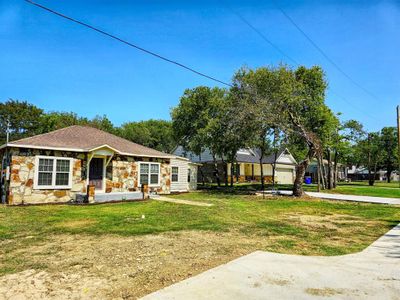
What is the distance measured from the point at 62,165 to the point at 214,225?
9.58 m

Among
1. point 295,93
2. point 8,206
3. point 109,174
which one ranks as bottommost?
point 8,206

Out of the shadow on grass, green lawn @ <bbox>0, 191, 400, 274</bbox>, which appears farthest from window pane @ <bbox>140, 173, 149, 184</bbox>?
green lawn @ <bbox>0, 191, 400, 274</bbox>

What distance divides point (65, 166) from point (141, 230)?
8833 millimetres

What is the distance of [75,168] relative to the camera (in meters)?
15.8

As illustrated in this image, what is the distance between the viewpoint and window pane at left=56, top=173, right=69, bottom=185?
15.2 metres

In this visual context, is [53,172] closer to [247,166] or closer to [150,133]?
[247,166]

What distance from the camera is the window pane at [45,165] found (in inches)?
574

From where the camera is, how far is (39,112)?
41.7 metres

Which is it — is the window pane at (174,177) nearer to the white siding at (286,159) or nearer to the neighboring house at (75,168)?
the neighboring house at (75,168)

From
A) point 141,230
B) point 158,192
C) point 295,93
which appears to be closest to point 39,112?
point 158,192

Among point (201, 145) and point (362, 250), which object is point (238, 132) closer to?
point (201, 145)

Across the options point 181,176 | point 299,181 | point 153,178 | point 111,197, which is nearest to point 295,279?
point 111,197

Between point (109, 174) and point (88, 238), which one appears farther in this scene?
point (109, 174)

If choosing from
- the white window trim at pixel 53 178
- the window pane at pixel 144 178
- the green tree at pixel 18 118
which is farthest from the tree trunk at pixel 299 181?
the green tree at pixel 18 118
